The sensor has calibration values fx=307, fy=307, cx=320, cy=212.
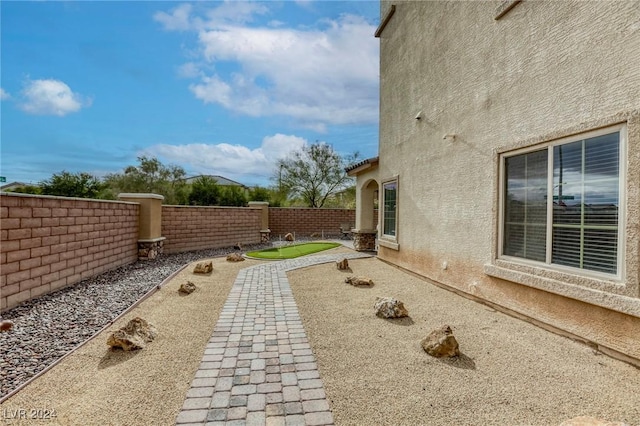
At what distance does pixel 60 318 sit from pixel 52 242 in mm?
2649

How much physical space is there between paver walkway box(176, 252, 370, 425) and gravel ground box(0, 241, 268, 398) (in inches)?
85.0

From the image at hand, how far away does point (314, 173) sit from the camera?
35.8 m

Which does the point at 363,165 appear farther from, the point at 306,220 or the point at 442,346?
the point at 306,220

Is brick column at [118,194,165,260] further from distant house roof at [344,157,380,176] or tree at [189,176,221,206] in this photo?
tree at [189,176,221,206]

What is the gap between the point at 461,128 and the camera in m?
7.65

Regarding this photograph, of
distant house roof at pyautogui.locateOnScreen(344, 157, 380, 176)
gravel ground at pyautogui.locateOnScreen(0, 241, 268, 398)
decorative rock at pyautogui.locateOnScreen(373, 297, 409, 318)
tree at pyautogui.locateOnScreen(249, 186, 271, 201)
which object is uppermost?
distant house roof at pyautogui.locateOnScreen(344, 157, 380, 176)

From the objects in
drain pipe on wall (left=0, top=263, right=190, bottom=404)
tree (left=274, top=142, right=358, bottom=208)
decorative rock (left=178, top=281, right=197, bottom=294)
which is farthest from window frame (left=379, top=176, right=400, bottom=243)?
tree (left=274, top=142, right=358, bottom=208)

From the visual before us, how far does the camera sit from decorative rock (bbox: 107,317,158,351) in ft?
15.0

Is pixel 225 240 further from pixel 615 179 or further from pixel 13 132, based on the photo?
pixel 615 179

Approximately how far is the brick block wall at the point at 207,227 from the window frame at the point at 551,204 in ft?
45.4

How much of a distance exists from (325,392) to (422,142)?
8.11m

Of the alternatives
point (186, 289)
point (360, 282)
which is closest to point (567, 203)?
point (360, 282)

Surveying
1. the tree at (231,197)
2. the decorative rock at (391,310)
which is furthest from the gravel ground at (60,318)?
the tree at (231,197)

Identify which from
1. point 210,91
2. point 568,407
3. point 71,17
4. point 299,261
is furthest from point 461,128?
point 210,91
